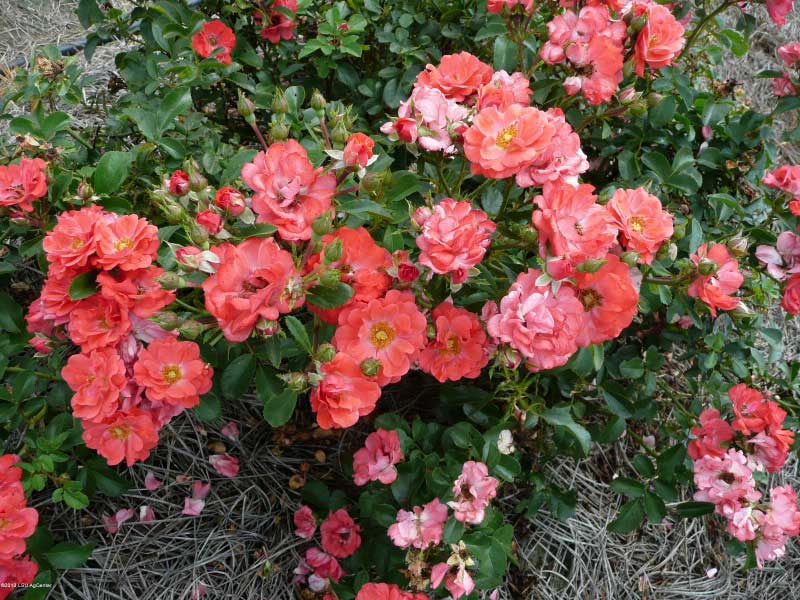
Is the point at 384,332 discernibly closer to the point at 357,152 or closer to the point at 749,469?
the point at 357,152

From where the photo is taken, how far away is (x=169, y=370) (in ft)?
3.39

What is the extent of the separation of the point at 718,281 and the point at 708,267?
68 millimetres

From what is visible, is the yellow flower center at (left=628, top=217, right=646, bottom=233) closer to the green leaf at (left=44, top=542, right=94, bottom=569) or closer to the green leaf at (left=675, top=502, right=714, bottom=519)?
the green leaf at (left=675, top=502, right=714, bottom=519)

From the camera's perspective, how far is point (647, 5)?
1.43m

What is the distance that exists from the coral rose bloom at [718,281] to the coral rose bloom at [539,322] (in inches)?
13.3

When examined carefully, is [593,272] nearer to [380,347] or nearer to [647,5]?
[380,347]

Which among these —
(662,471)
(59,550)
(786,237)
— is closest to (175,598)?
(59,550)

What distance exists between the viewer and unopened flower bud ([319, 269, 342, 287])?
96cm

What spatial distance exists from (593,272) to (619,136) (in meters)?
1.12

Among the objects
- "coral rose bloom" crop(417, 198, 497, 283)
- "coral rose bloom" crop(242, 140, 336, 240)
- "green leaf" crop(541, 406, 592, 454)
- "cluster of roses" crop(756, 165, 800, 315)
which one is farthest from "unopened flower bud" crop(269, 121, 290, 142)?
"cluster of roses" crop(756, 165, 800, 315)

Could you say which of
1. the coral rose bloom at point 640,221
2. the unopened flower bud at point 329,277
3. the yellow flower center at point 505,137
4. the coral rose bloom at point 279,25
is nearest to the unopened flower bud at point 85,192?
the unopened flower bud at point 329,277

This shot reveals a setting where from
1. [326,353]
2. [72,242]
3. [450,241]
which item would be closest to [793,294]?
[450,241]

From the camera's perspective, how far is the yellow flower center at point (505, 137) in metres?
1.07

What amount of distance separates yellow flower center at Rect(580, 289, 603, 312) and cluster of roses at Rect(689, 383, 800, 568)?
27.4 inches
